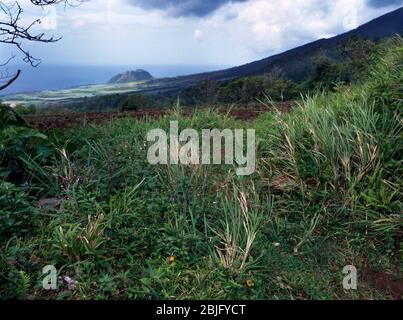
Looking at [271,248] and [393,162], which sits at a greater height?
[393,162]

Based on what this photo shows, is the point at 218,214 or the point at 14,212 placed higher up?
the point at 14,212

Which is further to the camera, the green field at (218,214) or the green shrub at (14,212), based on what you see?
the green shrub at (14,212)

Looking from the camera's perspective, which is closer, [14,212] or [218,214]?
[14,212]

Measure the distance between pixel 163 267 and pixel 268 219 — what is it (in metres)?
1.04

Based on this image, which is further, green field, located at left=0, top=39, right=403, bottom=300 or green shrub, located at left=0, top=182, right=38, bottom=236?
green shrub, located at left=0, top=182, right=38, bottom=236

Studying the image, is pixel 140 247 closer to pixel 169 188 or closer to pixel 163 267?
pixel 163 267

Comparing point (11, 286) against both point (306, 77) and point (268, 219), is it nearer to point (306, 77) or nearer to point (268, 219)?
point (268, 219)

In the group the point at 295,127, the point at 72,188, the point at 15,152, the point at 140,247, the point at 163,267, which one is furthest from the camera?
the point at 295,127
